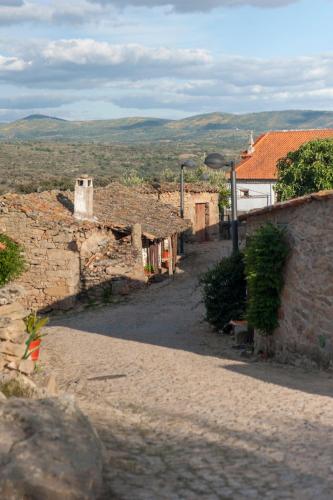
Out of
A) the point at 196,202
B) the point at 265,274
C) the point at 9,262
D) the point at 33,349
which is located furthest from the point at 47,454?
the point at 196,202

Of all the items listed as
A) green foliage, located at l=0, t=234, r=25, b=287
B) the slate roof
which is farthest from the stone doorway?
green foliage, located at l=0, t=234, r=25, b=287

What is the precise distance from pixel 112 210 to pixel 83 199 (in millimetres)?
3554

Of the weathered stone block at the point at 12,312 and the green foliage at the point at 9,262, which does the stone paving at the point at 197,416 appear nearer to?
the weathered stone block at the point at 12,312

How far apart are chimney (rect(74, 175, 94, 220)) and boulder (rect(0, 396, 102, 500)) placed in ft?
65.4

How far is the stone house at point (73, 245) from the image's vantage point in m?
24.8

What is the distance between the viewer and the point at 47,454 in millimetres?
5992

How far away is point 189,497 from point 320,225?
659cm

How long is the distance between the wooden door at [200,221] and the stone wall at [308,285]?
89.8ft

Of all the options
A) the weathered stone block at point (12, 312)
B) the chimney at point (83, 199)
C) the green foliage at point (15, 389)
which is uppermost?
the chimney at point (83, 199)

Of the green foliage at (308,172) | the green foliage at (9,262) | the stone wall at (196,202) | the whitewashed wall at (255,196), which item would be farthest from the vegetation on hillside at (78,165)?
the green foliage at (9,262)

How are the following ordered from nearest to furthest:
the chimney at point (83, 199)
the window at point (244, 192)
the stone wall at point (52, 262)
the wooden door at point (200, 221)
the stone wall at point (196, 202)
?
the stone wall at point (52, 262) → the chimney at point (83, 199) → the stone wall at point (196, 202) → the wooden door at point (200, 221) → the window at point (244, 192)

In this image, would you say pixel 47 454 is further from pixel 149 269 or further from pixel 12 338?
pixel 149 269

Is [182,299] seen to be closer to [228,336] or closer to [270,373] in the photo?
[228,336]

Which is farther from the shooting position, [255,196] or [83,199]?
[255,196]
